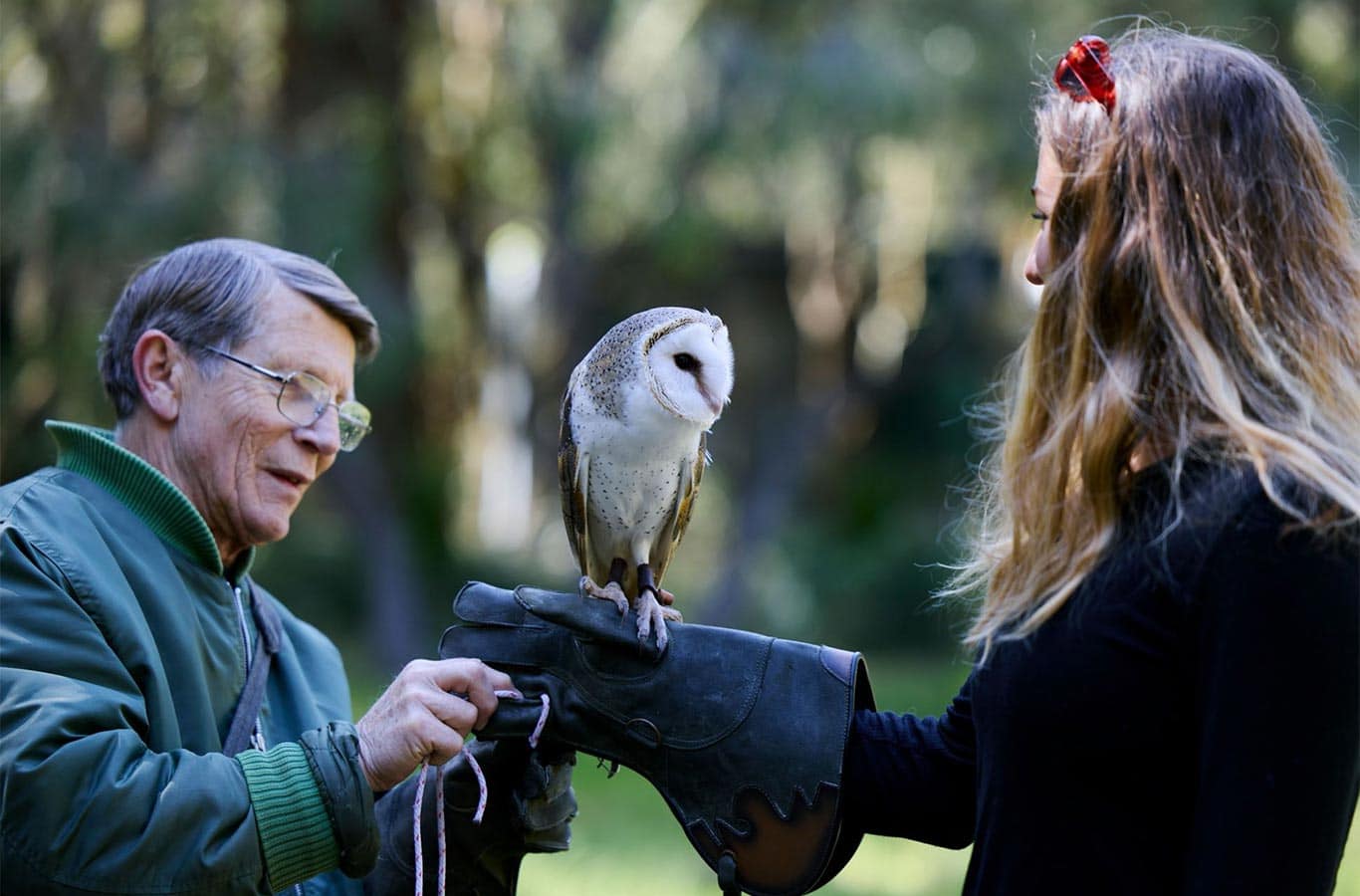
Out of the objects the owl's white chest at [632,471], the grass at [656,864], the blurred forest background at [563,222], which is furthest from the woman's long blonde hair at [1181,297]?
the blurred forest background at [563,222]

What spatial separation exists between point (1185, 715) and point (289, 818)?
1.11m

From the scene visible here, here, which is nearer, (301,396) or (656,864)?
(301,396)

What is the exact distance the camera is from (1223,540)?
132 centimetres

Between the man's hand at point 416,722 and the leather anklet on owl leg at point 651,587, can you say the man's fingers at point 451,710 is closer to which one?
the man's hand at point 416,722

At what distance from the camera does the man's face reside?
6.90 ft

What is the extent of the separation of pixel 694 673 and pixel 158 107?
8409mm

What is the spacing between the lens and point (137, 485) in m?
1.96

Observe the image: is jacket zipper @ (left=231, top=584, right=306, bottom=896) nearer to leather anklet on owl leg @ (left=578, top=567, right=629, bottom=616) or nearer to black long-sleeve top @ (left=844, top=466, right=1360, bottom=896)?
leather anklet on owl leg @ (left=578, top=567, right=629, bottom=616)

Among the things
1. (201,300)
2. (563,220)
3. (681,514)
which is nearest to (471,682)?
(681,514)

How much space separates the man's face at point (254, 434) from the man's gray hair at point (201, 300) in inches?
0.9

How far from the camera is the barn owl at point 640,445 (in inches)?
84.0

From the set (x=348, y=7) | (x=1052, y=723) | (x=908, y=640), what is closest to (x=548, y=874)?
(x=1052, y=723)

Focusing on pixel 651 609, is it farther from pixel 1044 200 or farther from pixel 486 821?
pixel 1044 200

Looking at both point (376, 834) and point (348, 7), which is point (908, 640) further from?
point (376, 834)
